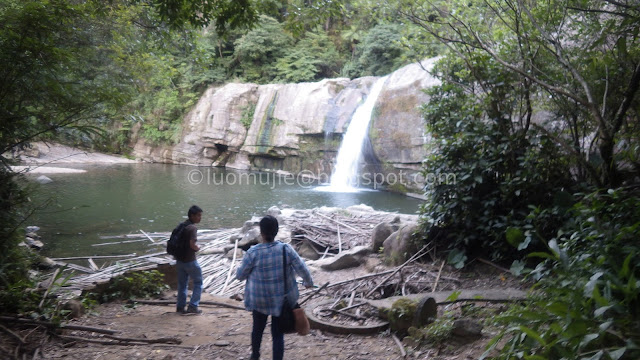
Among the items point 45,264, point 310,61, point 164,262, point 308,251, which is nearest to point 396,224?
point 308,251

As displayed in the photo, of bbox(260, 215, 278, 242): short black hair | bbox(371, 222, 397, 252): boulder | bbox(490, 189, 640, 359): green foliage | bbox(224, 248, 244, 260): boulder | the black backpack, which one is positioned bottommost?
bbox(224, 248, 244, 260): boulder

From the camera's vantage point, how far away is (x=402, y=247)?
683 cm

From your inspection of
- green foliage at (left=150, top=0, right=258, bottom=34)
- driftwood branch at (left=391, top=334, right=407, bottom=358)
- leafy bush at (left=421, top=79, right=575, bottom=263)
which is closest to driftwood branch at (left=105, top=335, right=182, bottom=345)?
driftwood branch at (left=391, top=334, right=407, bottom=358)

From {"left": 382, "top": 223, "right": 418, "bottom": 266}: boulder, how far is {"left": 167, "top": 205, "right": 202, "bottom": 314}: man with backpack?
2913mm

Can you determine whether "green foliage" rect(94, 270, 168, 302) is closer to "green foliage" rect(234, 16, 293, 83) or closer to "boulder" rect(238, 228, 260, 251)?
"boulder" rect(238, 228, 260, 251)

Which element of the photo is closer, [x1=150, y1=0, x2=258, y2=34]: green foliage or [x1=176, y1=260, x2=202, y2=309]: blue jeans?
[x1=150, y1=0, x2=258, y2=34]: green foliage

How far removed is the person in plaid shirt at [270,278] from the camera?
364 cm

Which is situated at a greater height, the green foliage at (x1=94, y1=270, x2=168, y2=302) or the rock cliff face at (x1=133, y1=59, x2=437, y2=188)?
the rock cliff face at (x1=133, y1=59, x2=437, y2=188)

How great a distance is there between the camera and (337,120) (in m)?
23.7

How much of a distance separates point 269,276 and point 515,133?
156 inches

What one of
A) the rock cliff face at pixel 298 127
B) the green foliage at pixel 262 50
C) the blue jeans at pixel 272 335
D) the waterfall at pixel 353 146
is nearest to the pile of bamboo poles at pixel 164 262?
the blue jeans at pixel 272 335

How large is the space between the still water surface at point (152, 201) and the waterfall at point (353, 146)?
144cm

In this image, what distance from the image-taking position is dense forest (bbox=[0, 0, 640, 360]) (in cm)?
284

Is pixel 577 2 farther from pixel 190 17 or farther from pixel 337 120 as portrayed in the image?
pixel 337 120
